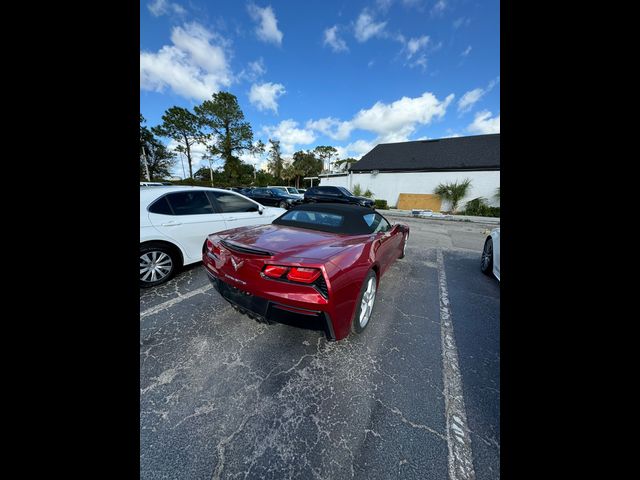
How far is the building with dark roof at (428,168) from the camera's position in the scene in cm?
1798

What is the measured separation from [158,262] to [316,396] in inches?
123

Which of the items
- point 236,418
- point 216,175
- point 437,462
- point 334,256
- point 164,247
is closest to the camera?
point 437,462

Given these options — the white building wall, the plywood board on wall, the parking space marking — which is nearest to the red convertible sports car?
the parking space marking

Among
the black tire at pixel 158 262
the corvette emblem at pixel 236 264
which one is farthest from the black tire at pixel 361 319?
the black tire at pixel 158 262

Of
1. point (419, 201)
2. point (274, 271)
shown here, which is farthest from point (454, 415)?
point (419, 201)

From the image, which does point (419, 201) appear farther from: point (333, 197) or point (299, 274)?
point (299, 274)

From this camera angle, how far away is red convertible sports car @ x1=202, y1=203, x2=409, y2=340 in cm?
192

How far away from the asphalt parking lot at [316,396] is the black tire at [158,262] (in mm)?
503

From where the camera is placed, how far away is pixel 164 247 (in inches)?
140

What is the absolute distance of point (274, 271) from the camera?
1.97 metres

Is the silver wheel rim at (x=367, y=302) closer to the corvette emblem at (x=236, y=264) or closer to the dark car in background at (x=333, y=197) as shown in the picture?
the corvette emblem at (x=236, y=264)
